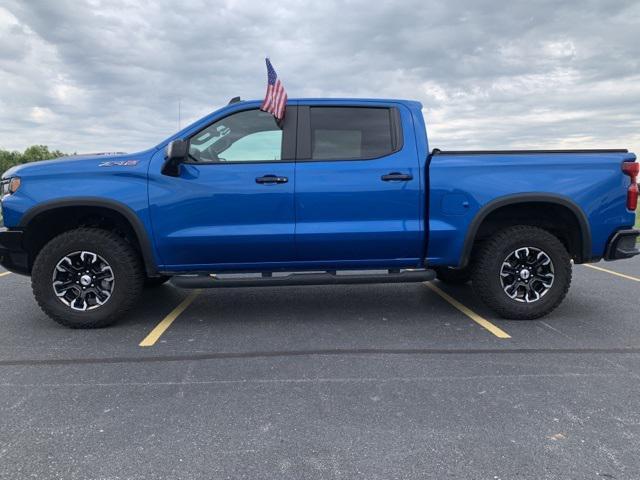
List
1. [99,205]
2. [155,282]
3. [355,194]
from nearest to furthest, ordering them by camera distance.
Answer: [99,205] < [355,194] < [155,282]

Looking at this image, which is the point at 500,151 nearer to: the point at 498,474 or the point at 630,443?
the point at 630,443

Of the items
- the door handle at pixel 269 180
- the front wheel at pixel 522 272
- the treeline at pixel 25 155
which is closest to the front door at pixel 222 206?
the door handle at pixel 269 180

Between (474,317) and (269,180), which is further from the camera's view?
(474,317)

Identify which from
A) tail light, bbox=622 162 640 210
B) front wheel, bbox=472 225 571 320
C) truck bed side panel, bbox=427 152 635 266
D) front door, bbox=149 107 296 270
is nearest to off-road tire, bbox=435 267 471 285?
front wheel, bbox=472 225 571 320

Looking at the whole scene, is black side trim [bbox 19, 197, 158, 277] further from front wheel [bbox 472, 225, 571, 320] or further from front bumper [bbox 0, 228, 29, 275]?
front wheel [bbox 472, 225, 571, 320]

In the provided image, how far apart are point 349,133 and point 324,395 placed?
2545 millimetres

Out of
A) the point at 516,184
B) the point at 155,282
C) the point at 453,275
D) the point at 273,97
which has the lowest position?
the point at 155,282

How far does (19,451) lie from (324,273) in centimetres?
266

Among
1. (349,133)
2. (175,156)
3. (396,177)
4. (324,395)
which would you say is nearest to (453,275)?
(396,177)

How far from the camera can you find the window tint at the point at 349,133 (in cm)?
439

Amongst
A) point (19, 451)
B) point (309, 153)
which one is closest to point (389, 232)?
point (309, 153)

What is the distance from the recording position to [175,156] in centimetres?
397

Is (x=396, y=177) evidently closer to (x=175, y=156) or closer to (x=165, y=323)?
(x=175, y=156)

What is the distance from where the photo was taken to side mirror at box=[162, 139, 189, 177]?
396 cm
